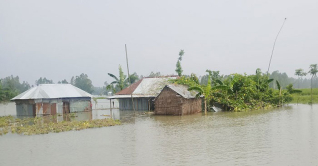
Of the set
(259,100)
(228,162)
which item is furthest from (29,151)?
(259,100)

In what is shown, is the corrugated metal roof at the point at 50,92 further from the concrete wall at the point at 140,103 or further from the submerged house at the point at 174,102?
the submerged house at the point at 174,102

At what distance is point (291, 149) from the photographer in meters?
10.2

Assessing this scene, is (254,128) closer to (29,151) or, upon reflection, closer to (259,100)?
(29,151)

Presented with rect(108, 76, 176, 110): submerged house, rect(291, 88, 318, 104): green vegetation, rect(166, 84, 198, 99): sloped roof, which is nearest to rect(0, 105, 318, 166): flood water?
rect(166, 84, 198, 99): sloped roof

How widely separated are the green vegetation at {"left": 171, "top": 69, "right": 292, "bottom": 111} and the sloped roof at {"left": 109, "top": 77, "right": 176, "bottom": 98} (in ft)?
5.66

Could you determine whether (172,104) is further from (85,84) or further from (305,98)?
(85,84)

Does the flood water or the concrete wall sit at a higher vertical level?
the concrete wall

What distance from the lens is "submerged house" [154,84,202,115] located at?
22.6m

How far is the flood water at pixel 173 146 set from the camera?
9.55m

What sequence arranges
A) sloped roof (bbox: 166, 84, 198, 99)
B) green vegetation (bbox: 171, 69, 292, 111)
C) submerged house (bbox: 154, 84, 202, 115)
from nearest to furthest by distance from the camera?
submerged house (bbox: 154, 84, 202, 115)
sloped roof (bbox: 166, 84, 198, 99)
green vegetation (bbox: 171, 69, 292, 111)

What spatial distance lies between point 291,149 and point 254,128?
477 cm

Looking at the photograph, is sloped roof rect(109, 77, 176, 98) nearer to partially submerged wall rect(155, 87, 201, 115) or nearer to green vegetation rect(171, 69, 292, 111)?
green vegetation rect(171, 69, 292, 111)

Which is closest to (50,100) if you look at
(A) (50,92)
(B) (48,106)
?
(B) (48,106)

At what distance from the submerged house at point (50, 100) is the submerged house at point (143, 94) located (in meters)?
3.36
